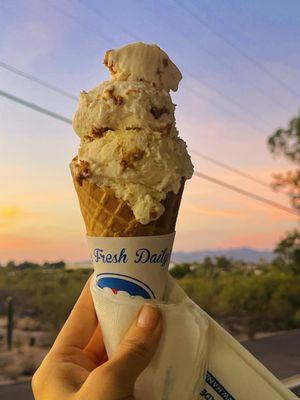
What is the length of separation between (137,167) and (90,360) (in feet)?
1.33

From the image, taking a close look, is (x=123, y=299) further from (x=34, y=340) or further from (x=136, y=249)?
(x=34, y=340)

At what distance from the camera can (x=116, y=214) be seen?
100 centimetres

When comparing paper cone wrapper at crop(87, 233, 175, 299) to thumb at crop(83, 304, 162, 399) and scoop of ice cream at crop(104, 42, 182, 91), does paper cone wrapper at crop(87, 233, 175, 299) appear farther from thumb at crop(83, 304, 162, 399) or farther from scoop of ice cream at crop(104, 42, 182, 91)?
scoop of ice cream at crop(104, 42, 182, 91)

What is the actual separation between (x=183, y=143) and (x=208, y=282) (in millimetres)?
7061

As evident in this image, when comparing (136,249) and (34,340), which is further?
(34,340)

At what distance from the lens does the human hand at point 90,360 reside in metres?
0.89

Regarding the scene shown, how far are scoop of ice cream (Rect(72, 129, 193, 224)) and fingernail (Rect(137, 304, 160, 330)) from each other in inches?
6.1

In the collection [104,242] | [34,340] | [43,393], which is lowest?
[34,340]

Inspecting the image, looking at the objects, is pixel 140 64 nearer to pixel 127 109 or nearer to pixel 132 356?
pixel 127 109

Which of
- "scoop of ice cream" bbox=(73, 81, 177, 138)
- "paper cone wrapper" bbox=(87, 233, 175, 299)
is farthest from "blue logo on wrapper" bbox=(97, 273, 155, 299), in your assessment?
"scoop of ice cream" bbox=(73, 81, 177, 138)

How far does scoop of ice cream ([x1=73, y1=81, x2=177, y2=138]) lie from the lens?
972 mm

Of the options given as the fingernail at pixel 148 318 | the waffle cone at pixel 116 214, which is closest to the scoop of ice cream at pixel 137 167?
the waffle cone at pixel 116 214

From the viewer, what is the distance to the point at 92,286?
1.06m

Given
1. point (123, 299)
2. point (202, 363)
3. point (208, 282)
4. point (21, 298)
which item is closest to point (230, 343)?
point (202, 363)
